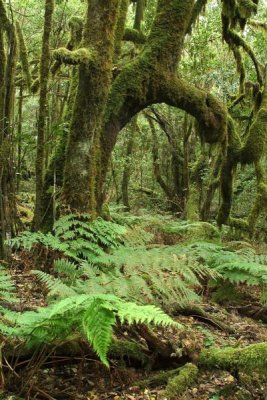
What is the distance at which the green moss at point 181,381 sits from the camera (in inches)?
124

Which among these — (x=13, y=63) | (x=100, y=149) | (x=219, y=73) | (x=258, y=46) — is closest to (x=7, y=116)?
(x=13, y=63)

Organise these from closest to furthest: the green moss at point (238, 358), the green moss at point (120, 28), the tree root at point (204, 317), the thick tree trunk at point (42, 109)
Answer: the green moss at point (238, 358) → the tree root at point (204, 317) → the thick tree trunk at point (42, 109) → the green moss at point (120, 28)

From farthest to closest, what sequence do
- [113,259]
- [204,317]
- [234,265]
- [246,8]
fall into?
[246,8], [234,265], [204,317], [113,259]

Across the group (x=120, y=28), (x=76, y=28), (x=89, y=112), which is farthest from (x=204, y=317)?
(x=76, y=28)

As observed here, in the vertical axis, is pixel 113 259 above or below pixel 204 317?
above

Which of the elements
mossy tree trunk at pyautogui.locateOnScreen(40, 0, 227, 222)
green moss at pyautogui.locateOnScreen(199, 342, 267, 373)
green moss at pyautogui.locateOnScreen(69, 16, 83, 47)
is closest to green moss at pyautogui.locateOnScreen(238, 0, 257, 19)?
mossy tree trunk at pyautogui.locateOnScreen(40, 0, 227, 222)

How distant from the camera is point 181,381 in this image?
3229mm

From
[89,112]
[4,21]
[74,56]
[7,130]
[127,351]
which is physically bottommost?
[127,351]

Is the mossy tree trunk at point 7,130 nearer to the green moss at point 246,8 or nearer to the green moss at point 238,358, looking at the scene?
the green moss at point 238,358

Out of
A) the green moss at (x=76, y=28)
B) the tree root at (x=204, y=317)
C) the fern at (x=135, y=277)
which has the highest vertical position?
the green moss at (x=76, y=28)

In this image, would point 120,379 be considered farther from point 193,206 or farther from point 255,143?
point 193,206

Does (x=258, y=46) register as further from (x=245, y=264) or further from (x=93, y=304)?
(x=93, y=304)

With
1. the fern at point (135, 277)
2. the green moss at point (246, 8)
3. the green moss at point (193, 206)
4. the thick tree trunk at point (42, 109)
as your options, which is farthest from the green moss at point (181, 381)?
the green moss at point (193, 206)

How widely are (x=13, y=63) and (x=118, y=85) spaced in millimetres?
1627
